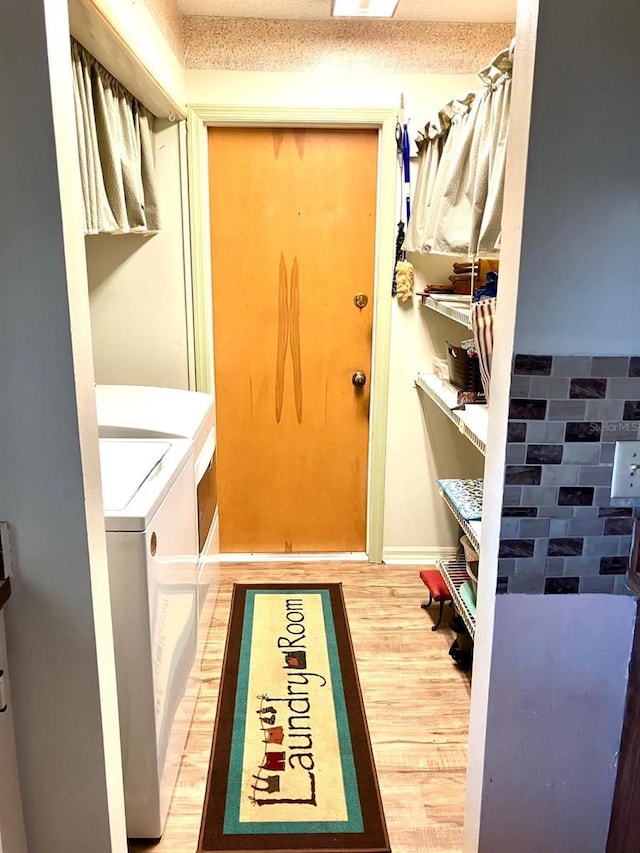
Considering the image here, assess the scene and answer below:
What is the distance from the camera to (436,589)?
2.78 meters

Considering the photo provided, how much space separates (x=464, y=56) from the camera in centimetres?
281

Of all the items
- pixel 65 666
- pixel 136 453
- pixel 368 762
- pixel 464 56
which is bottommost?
pixel 368 762

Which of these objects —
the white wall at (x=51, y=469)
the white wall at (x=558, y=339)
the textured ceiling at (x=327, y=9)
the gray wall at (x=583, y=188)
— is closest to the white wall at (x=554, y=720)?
the white wall at (x=558, y=339)

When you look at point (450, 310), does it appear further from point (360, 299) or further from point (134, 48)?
point (134, 48)

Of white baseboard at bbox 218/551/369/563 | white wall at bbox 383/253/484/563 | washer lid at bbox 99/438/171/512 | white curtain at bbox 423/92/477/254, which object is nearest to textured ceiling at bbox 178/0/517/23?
white curtain at bbox 423/92/477/254

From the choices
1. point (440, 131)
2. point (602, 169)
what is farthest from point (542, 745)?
A: point (440, 131)

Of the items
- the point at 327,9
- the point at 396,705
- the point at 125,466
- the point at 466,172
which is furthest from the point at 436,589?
the point at 327,9

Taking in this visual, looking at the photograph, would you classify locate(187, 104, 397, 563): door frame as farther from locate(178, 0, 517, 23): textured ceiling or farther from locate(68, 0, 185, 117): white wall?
locate(178, 0, 517, 23): textured ceiling

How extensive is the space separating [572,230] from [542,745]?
933 millimetres

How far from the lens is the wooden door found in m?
2.96

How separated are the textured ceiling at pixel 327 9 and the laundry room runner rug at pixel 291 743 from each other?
2433 mm

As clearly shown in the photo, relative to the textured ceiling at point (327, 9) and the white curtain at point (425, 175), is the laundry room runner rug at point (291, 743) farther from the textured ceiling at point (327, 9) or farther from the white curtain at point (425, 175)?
the textured ceiling at point (327, 9)

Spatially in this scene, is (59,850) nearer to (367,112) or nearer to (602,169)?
(602,169)

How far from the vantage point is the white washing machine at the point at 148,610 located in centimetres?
155
